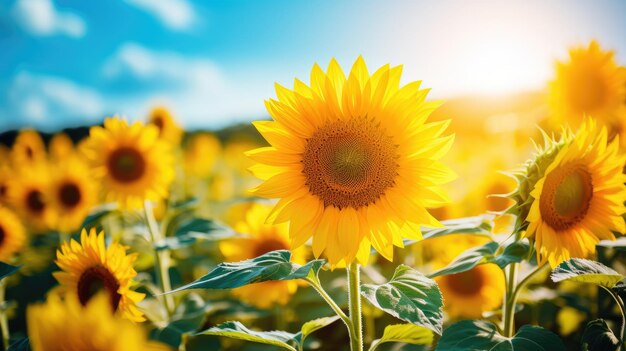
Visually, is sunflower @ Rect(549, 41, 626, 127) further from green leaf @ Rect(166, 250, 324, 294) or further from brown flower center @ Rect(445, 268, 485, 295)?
green leaf @ Rect(166, 250, 324, 294)

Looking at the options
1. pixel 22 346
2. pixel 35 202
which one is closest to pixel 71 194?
pixel 35 202

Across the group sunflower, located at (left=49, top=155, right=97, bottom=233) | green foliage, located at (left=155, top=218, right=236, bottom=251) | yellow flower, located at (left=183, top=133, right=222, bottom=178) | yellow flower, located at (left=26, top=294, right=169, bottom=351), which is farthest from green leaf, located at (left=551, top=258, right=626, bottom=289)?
yellow flower, located at (left=183, top=133, right=222, bottom=178)

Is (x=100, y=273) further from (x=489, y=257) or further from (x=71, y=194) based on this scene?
(x=71, y=194)

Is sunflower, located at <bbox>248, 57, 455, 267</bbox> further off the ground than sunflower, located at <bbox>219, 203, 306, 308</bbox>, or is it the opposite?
sunflower, located at <bbox>248, 57, 455, 267</bbox>

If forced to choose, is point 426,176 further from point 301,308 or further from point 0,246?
point 0,246

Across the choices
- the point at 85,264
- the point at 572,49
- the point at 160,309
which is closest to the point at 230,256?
the point at 160,309
